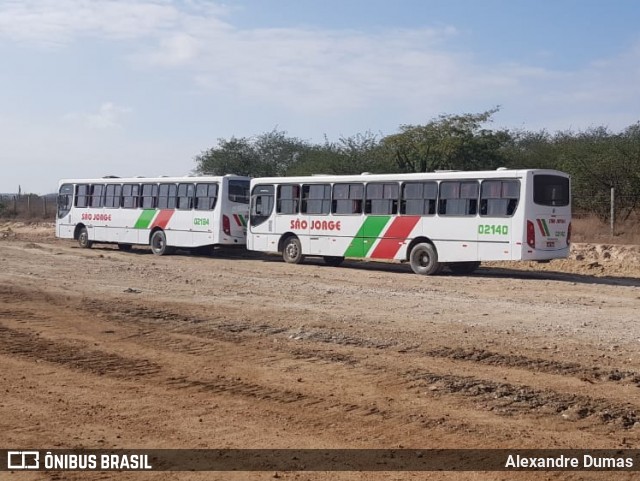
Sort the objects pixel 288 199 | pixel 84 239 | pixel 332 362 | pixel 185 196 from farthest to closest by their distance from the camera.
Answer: pixel 84 239 → pixel 185 196 → pixel 288 199 → pixel 332 362

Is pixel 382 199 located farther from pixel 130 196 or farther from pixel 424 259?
pixel 130 196

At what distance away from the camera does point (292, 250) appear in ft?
83.9

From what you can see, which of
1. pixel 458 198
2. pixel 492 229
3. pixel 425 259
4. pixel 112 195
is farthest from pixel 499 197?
pixel 112 195

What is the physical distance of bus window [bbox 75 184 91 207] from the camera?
110 ft

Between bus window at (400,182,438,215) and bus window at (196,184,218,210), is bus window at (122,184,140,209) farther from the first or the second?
bus window at (400,182,438,215)

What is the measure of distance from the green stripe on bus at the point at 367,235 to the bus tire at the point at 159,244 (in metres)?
8.98

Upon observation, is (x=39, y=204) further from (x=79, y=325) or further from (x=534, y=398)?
(x=534, y=398)

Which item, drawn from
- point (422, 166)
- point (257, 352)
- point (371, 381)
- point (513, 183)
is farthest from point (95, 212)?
point (371, 381)

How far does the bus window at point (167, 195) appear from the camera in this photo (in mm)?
29438

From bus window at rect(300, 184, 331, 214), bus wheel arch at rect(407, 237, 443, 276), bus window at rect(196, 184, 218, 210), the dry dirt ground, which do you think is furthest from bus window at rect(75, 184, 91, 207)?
bus wheel arch at rect(407, 237, 443, 276)

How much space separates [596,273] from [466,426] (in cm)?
1699

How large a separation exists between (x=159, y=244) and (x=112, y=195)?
370 centimetres

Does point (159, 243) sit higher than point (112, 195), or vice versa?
point (112, 195)

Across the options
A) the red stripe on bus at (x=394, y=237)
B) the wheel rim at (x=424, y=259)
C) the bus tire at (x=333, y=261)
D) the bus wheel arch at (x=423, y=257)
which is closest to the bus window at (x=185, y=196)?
the bus tire at (x=333, y=261)
